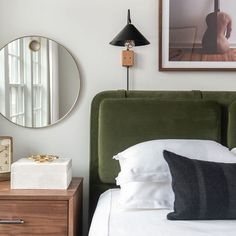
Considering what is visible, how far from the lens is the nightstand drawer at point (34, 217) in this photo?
1.87 meters

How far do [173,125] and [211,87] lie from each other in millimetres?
400

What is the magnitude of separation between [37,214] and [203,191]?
32.7 inches

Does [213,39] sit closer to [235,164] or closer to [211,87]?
[211,87]

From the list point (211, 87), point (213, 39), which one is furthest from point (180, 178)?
point (213, 39)

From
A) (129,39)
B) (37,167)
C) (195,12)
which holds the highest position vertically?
(195,12)

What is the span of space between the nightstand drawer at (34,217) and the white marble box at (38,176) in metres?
0.14

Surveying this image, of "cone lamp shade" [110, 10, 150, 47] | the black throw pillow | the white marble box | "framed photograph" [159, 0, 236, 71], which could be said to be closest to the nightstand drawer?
the white marble box

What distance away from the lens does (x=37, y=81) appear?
2.35 m

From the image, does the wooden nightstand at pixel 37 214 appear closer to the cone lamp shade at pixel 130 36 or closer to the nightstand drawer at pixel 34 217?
the nightstand drawer at pixel 34 217

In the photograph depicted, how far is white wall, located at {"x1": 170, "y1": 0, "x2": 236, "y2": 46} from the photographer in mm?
2303

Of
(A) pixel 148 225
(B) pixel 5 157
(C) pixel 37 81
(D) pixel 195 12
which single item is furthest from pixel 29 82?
(A) pixel 148 225

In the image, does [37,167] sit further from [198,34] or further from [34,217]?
[198,34]

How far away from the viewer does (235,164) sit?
5.63ft

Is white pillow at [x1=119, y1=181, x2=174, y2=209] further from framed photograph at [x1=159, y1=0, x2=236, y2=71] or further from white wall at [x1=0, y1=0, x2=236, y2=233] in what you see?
framed photograph at [x1=159, y1=0, x2=236, y2=71]
